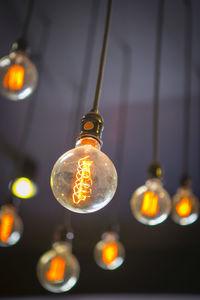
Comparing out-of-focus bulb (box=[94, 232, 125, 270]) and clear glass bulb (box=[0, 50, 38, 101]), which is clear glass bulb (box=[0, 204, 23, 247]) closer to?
out-of-focus bulb (box=[94, 232, 125, 270])

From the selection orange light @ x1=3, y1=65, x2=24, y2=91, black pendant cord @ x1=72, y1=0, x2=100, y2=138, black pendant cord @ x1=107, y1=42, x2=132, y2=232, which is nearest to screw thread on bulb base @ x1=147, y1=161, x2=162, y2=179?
orange light @ x1=3, y1=65, x2=24, y2=91

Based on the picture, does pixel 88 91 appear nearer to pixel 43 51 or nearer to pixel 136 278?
pixel 43 51

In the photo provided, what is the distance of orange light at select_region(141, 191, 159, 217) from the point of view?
1.70 metres

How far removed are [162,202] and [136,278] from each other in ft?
12.3

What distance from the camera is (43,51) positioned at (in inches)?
123

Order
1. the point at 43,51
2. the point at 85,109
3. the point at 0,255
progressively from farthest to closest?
the point at 0,255, the point at 85,109, the point at 43,51

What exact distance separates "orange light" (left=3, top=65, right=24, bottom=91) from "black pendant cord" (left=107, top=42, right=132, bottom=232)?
1498 mm

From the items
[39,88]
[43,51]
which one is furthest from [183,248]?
[43,51]

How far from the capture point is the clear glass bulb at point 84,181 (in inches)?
35.4

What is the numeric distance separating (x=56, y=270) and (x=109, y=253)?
0.68m

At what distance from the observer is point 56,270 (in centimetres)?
203

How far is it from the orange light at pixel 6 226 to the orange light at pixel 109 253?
2.28 feet

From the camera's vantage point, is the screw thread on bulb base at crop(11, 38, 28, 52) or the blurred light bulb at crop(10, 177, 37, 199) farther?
the blurred light bulb at crop(10, 177, 37, 199)

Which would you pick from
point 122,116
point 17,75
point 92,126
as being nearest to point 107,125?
point 122,116
